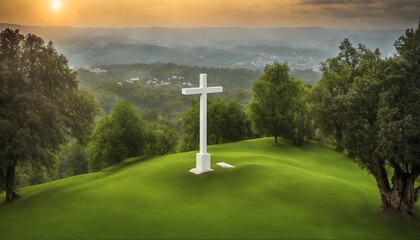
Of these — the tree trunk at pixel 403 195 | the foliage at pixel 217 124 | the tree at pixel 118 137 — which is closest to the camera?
the tree trunk at pixel 403 195

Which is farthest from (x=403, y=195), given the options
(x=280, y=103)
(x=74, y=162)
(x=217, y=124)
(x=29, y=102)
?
(x=74, y=162)

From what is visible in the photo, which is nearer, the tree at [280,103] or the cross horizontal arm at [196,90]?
the cross horizontal arm at [196,90]

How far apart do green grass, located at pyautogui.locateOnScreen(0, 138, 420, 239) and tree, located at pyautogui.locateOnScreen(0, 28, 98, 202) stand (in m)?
3.25

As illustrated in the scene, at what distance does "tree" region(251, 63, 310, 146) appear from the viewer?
5509 cm

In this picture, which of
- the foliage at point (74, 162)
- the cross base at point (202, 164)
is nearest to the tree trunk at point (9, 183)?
the cross base at point (202, 164)

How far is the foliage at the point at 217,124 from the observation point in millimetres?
65250

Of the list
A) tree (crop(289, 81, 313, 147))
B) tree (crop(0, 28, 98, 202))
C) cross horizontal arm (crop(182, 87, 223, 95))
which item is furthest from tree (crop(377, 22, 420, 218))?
tree (crop(289, 81, 313, 147))

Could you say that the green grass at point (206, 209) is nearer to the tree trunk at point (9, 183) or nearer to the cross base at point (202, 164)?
the cross base at point (202, 164)

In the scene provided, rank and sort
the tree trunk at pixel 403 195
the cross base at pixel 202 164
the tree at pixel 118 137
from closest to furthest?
1. the tree trunk at pixel 403 195
2. the cross base at pixel 202 164
3. the tree at pixel 118 137

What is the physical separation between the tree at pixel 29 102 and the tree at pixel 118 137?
46.7 ft

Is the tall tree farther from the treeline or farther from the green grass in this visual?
the green grass

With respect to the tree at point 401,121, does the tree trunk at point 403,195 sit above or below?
below

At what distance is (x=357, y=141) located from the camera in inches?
930

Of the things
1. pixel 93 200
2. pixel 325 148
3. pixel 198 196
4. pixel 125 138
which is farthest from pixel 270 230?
pixel 325 148
